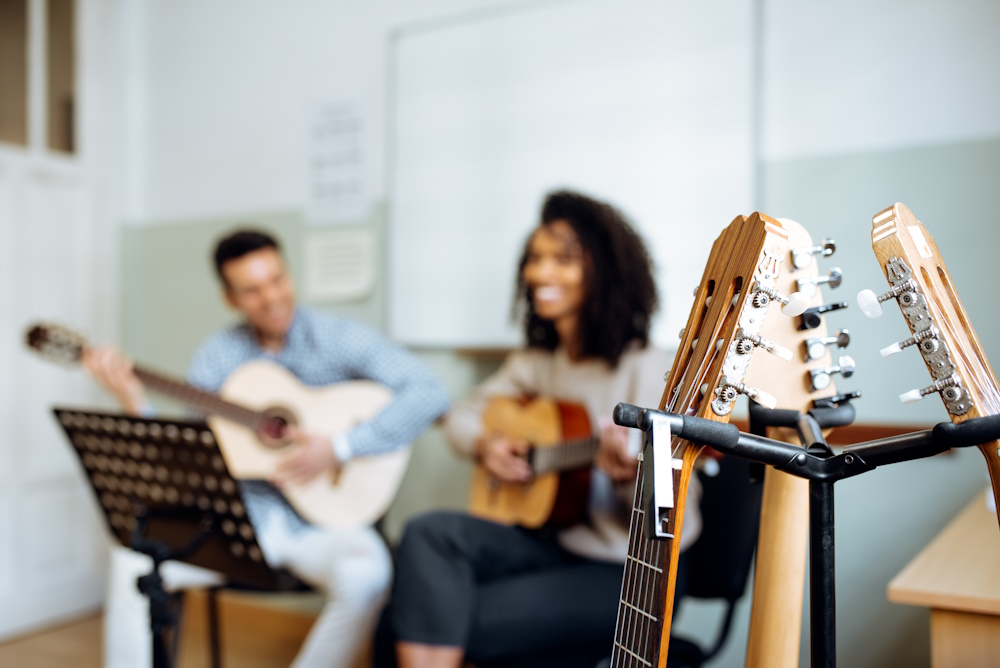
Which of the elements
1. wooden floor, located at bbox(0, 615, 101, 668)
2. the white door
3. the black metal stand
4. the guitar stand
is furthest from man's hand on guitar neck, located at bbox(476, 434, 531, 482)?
the white door

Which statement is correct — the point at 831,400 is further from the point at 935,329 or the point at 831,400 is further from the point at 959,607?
the point at 959,607

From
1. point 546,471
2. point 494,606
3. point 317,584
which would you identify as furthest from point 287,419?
point 494,606

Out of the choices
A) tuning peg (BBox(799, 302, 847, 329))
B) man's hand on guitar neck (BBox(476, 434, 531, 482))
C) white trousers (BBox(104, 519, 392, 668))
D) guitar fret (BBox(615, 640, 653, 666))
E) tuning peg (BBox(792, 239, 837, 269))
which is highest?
tuning peg (BBox(792, 239, 837, 269))

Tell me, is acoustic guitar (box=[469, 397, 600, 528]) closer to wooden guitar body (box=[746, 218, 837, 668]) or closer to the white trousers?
the white trousers

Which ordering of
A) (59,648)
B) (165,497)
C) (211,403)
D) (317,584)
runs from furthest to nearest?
(59,648)
(211,403)
(317,584)
(165,497)

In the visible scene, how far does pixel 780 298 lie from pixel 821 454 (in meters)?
0.14

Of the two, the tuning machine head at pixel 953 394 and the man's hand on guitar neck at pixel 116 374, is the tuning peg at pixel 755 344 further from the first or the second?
the man's hand on guitar neck at pixel 116 374

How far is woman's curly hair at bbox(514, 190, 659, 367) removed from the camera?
5.89 feet

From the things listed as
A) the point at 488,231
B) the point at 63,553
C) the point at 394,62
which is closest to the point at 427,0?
the point at 394,62

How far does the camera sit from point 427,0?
2.49 m

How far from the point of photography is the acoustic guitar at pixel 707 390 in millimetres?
708

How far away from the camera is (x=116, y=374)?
7.07ft

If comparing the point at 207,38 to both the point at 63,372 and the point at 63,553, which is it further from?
→ the point at 63,553

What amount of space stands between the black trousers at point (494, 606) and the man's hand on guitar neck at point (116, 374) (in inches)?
40.1
